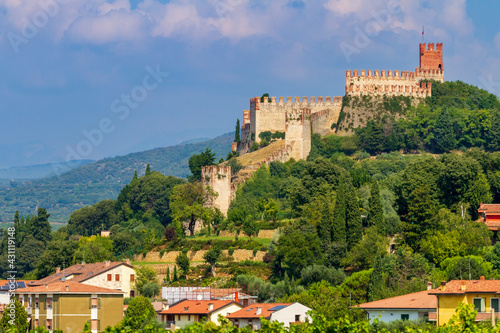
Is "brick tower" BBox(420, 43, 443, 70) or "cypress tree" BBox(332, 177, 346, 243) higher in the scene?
"brick tower" BBox(420, 43, 443, 70)

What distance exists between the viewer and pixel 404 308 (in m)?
50.2

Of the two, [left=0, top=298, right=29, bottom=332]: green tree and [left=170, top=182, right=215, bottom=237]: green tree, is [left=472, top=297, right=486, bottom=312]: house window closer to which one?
[left=0, top=298, right=29, bottom=332]: green tree

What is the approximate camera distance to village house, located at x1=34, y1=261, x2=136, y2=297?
6494 cm

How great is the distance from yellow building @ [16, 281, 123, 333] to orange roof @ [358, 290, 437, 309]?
45.6 feet

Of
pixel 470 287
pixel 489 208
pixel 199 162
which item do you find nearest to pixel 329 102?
pixel 199 162

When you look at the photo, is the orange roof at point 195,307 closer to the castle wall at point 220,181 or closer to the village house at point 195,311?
the village house at point 195,311

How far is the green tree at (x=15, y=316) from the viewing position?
164 feet

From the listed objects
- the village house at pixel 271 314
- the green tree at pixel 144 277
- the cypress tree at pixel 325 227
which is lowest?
the village house at pixel 271 314

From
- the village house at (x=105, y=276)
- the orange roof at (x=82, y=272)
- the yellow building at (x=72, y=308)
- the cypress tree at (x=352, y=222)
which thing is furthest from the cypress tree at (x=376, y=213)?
the yellow building at (x=72, y=308)

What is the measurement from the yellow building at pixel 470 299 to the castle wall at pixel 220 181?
3996cm

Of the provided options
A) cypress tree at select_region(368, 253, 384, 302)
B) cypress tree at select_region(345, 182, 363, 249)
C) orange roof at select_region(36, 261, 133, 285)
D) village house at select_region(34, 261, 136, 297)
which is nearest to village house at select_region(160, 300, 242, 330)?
cypress tree at select_region(368, 253, 384, 302)

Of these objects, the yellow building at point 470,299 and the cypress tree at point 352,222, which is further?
the cypress tree at point 352,222

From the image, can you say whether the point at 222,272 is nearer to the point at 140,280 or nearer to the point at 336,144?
the point at 140,280

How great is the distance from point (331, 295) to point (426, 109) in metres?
43.3
